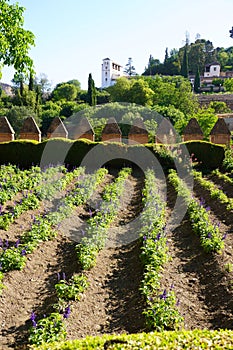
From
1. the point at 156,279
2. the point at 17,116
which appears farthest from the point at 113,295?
the point at 17,116

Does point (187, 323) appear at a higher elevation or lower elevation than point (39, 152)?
lower

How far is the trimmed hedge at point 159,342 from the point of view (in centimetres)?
369

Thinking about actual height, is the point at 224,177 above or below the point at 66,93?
below

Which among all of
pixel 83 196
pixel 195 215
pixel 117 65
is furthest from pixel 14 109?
pixel 117 65

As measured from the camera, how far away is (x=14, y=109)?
151ft

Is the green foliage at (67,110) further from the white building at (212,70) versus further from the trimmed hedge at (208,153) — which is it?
the white building at (212,70)

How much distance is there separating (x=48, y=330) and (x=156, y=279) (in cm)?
192

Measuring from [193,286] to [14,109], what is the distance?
1684 inches

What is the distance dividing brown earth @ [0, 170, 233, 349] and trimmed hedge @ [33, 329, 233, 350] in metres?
1.21

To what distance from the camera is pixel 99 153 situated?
20.4 m

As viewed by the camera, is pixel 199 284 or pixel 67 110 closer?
pixel 199 284

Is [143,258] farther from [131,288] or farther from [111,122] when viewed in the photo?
[111,122]

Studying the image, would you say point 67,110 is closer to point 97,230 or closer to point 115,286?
point 97,230

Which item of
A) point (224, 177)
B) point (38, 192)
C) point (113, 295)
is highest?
point (38, 192)
